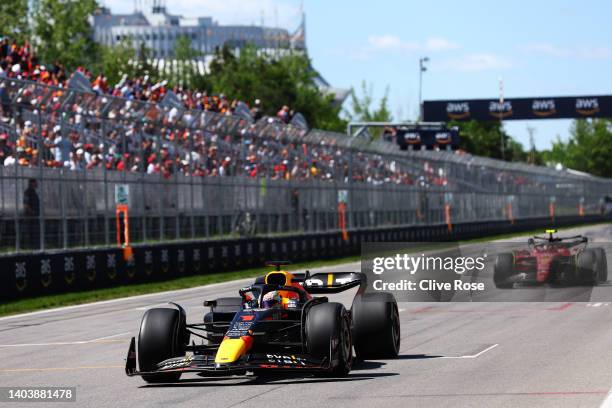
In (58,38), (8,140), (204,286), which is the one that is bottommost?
(204,286)

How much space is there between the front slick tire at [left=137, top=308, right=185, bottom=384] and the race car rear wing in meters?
2.16

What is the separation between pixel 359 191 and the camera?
51.2 m

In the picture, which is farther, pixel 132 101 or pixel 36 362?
pixel 132 101

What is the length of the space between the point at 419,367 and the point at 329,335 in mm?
1548

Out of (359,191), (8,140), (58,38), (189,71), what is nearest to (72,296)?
(8,140)

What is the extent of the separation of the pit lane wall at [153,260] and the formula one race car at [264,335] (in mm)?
13314

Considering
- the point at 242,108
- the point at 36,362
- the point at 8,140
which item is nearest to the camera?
the point at 36,362

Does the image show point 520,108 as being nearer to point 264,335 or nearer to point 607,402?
point 264,335

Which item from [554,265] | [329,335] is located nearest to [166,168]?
[554,265]

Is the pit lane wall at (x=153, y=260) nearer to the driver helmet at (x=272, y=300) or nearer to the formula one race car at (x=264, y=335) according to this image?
the formula one race car at (x=264, y=335)

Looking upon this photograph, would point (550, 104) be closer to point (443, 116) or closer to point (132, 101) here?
point (443, 116)

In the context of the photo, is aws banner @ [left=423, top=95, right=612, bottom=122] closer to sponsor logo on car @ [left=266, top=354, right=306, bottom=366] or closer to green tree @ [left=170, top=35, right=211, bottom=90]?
green tree @ [left=170, top=35, right=211, bottom=90]

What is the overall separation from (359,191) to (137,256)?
20734mm

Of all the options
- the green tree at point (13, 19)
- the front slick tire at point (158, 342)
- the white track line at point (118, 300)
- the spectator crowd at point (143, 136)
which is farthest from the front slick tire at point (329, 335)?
the green tree at point (13, 19)
